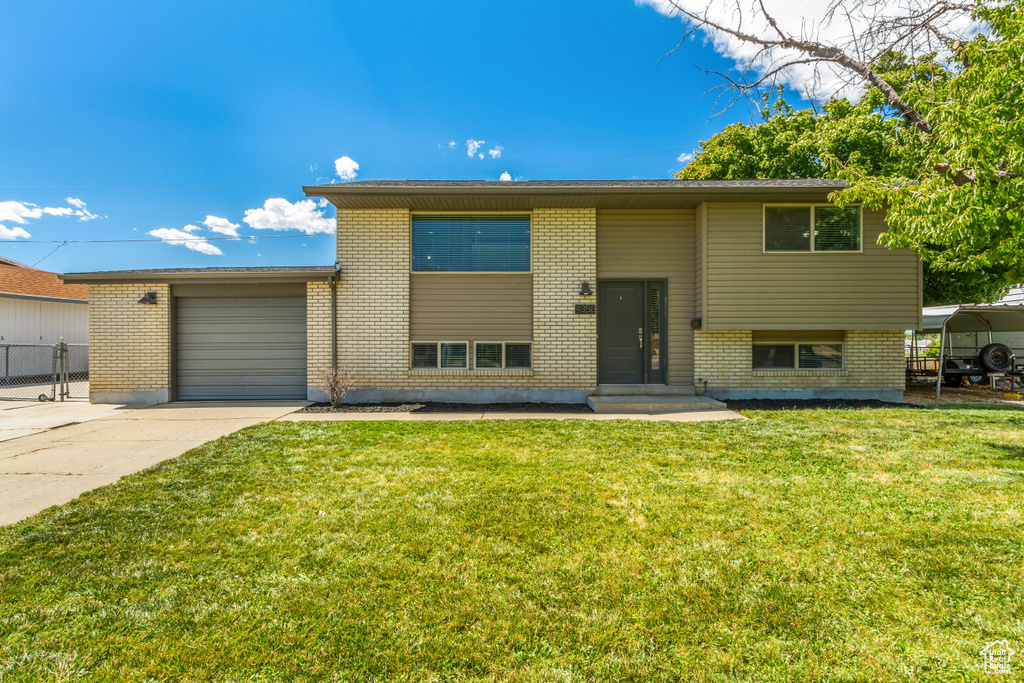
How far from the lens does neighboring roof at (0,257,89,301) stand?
15344 mm

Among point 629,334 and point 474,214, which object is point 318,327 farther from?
point 629,334

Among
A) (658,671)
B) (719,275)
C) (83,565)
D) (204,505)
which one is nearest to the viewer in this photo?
(658,671)

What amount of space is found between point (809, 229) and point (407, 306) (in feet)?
26.4

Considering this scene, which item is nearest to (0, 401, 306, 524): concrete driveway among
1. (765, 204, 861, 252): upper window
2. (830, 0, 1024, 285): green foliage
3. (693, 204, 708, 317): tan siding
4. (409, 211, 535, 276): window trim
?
(409, 211, 535, 276): window trim

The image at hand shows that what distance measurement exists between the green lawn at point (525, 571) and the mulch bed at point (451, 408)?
10.7ft

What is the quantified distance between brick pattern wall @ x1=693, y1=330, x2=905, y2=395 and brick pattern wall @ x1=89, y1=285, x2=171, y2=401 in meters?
10.8

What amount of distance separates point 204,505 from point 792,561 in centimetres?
433

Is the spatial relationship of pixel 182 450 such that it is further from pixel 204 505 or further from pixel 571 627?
pixel 571 627

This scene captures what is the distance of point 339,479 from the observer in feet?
14.3

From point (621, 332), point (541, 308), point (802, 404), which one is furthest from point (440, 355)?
point (802, 404)

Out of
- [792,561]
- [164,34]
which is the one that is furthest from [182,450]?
[164,34]

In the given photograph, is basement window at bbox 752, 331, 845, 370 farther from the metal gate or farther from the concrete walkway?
the metal gate

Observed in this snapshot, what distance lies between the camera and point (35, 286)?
16484 mm

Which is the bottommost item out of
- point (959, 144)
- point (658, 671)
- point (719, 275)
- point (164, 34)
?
point (658, 671)
